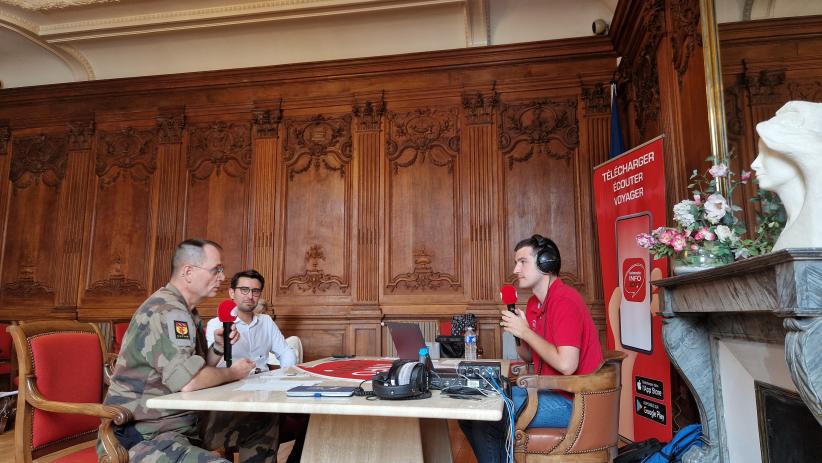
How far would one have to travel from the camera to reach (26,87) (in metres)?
6.48

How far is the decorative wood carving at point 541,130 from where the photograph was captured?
17.6 feet

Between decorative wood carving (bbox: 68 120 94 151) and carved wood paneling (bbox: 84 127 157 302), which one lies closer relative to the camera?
carved wood paneling (bbox: 84 127 157 302)

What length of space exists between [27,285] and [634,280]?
6606 millimetres

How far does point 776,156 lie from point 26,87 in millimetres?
7752

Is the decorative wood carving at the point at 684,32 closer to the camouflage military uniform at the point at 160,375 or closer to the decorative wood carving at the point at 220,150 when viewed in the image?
the camouflage military uniform at the point at 160,375

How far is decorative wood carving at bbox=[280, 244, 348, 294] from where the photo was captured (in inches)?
220

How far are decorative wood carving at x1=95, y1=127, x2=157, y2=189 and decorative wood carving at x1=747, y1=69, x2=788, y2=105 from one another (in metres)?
5.88

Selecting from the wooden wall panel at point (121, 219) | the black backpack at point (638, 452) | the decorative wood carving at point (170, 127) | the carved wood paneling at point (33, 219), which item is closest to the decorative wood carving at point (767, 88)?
the black backpack at point (638, 452)

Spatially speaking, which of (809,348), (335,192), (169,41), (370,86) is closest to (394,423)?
(809,348)

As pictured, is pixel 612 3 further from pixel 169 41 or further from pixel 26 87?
pixel 26 87

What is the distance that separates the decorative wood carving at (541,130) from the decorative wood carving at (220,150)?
287cm

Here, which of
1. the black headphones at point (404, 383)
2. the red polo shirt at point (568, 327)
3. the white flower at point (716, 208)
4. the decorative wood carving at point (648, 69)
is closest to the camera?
the black headphones at point (404, 383)

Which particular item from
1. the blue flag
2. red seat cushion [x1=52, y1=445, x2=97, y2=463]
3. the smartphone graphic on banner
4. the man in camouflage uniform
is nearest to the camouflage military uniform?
the man in camouflage uniform

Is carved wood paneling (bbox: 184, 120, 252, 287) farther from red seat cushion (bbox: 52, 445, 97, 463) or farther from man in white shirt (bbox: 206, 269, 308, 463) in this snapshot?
red seat cushion (bbox: 52, 445, 97, 463)
